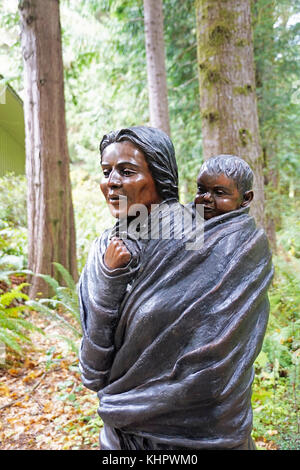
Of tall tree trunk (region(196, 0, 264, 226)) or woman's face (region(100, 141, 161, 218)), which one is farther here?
tall tree trunk (region(196, 0, 264, 226))

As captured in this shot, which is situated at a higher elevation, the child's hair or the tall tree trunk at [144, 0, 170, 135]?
the tall tree trunk at [144, 0, 170, 135]

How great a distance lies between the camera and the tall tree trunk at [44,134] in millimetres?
5891

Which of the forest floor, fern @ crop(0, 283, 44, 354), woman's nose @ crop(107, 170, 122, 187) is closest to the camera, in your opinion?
woman's nose @ crop(107, 170, 122, 187)

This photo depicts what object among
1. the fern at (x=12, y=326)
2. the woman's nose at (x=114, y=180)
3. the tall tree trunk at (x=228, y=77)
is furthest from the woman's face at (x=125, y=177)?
the fern at (x=12, y=326)

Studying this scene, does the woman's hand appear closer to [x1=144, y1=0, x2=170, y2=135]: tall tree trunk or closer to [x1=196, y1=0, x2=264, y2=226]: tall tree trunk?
[x1=196, y1=0, x2=264, y2=226]: tall tree trunk

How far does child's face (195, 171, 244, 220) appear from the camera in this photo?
5.11 ft

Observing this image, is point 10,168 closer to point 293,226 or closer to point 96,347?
point 293,226

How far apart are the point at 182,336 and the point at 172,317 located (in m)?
0.08

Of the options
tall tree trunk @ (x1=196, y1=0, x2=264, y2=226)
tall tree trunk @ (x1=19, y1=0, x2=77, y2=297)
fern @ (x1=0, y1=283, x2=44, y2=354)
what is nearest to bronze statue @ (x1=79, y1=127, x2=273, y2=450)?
tall tree trunk @ (x1=196, y1=0, x2=264, y2=226)

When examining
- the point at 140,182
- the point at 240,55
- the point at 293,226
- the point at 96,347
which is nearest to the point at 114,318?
the point at 96,347

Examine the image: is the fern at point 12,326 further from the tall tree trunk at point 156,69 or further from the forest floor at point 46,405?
the tall tree trunk at point 156,69

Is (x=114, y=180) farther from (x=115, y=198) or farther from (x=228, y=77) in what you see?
(x=228, y=77)

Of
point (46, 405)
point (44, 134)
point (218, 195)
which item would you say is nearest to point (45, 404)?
point (46, 405)

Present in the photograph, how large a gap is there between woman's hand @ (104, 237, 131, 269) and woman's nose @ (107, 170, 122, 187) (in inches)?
9.2
